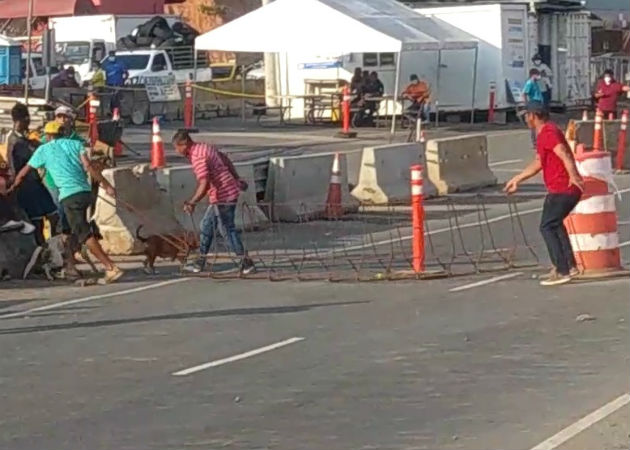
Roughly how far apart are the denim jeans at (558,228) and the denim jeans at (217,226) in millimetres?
3418

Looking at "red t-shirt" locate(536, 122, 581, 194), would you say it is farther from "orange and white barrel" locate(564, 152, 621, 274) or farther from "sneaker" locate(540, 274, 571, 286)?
"sneaker" locate(540, 274, 571, 286)

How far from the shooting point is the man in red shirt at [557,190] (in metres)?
14.1

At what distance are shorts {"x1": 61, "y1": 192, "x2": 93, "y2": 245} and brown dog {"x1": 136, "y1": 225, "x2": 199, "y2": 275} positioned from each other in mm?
898

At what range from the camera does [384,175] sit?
2330cm

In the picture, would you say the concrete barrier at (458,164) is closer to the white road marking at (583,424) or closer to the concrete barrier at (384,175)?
the concrete barrier at (384,175)

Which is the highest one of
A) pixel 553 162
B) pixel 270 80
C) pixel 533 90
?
pixel 270 80

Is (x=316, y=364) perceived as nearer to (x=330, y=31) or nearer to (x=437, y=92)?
(x=330, y=31)

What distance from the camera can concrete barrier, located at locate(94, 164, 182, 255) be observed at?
17.7 m

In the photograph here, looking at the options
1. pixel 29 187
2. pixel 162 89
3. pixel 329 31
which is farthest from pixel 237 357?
pixel 162 89

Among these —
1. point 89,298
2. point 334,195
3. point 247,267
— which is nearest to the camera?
point 89,298

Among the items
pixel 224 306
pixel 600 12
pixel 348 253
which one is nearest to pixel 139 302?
pixel 224 306

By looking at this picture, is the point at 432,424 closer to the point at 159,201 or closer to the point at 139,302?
the point at 139,302

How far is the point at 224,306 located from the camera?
1384 cm

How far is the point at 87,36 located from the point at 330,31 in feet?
42.8
